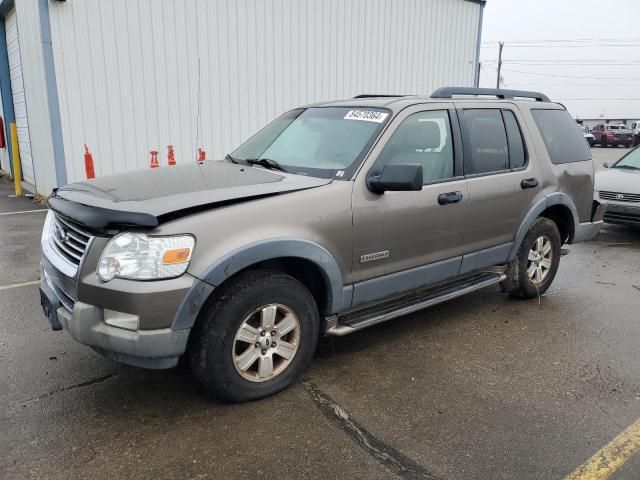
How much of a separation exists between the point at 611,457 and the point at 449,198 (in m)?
1.93

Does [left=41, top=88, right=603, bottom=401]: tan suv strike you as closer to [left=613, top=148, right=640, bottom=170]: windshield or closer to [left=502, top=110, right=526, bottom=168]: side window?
[left=502, top=110, right=526, bottom=168]: side window

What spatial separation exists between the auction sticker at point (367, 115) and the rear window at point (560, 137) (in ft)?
6.16

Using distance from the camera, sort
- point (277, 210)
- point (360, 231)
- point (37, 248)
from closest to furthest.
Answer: point (277, 210), point (360, 231), point (37, 248)

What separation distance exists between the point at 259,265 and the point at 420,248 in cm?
127

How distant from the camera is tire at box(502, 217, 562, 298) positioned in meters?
4.79

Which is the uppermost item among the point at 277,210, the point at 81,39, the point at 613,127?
the point at 81,39

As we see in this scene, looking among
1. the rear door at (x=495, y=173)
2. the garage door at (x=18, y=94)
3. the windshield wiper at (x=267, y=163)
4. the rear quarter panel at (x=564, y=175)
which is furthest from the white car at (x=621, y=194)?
the garage door at (x=18, y=94)

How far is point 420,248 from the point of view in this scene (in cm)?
381

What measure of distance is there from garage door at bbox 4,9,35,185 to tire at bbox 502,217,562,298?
1090 cm

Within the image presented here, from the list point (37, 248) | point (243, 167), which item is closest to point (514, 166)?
point (243, 167)

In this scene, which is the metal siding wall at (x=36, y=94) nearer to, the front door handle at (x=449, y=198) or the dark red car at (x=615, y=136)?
the front door handle at (x=449, y=198)

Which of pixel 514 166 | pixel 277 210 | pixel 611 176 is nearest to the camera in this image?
pixel 277 210

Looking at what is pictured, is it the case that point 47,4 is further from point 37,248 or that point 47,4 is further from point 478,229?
point 478,229

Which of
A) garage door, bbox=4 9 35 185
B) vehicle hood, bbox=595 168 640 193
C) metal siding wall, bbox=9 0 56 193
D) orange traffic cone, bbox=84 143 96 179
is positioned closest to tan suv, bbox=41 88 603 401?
vehicle hood, bbox=595 168 640 193
